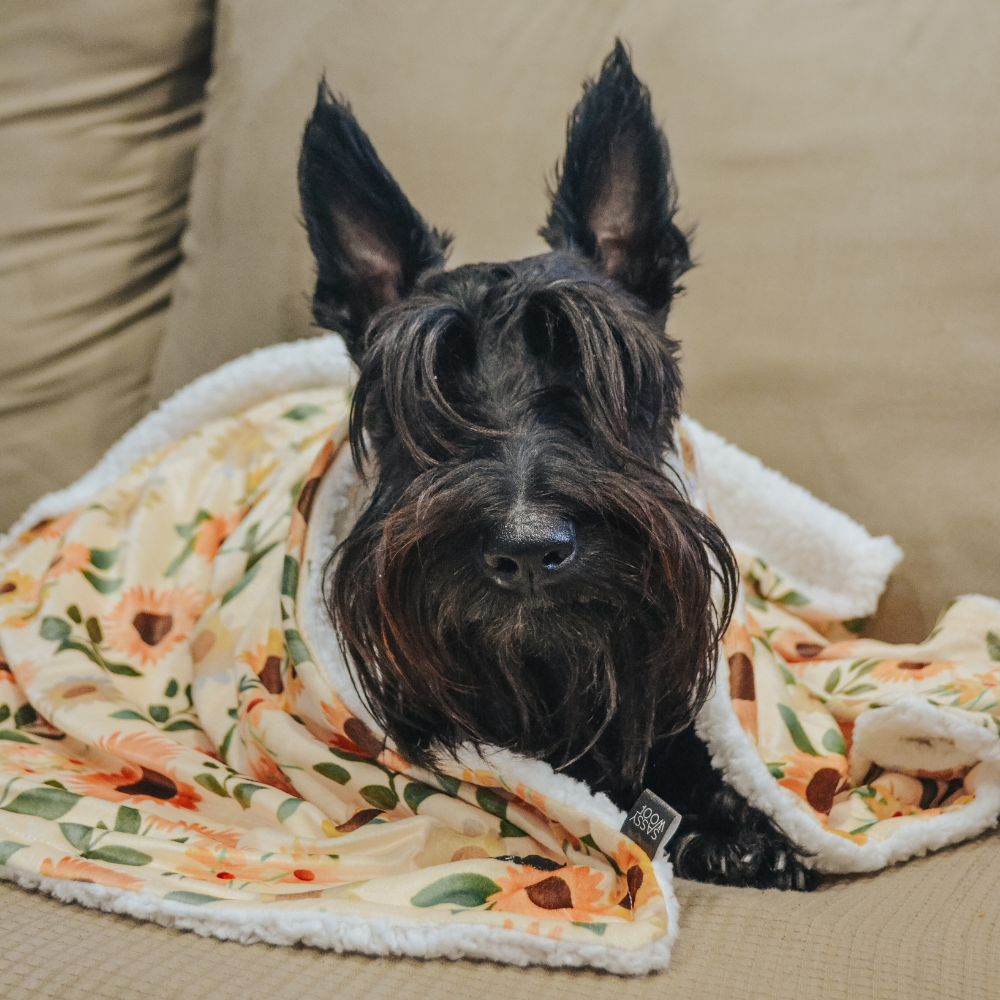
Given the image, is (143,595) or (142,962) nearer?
(142,962)

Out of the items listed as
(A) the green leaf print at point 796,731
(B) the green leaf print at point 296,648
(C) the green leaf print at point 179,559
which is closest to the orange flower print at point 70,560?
(C) the green leaf print at point 179,559

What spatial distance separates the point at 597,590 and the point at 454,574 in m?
0.17

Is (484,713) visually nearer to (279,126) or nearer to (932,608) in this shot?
(932,608)

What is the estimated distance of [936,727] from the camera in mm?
1136

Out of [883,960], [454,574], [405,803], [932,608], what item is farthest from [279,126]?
[883,960]

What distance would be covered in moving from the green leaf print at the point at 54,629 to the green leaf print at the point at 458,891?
2.97 feet

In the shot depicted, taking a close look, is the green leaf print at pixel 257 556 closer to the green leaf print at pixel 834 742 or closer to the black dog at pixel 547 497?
the black dog at pixel 547 497

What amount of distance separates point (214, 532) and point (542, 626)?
960mm

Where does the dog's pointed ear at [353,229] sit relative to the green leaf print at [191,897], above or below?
above

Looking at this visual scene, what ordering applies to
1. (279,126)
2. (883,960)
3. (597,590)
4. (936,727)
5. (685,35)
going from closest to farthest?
1. (883,960)
2. (597,590)
3. (936,727)
4. (685,35)
5. (279,126)

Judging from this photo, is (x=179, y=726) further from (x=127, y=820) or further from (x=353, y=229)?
(x=353, y=229)

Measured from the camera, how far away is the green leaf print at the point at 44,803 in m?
1.12

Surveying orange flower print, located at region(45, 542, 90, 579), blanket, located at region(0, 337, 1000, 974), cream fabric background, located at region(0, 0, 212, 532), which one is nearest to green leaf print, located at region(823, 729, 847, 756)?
blanket, located at region(0, 337, 1000, 974)

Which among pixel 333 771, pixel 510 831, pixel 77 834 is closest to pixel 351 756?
pixel 333 771
